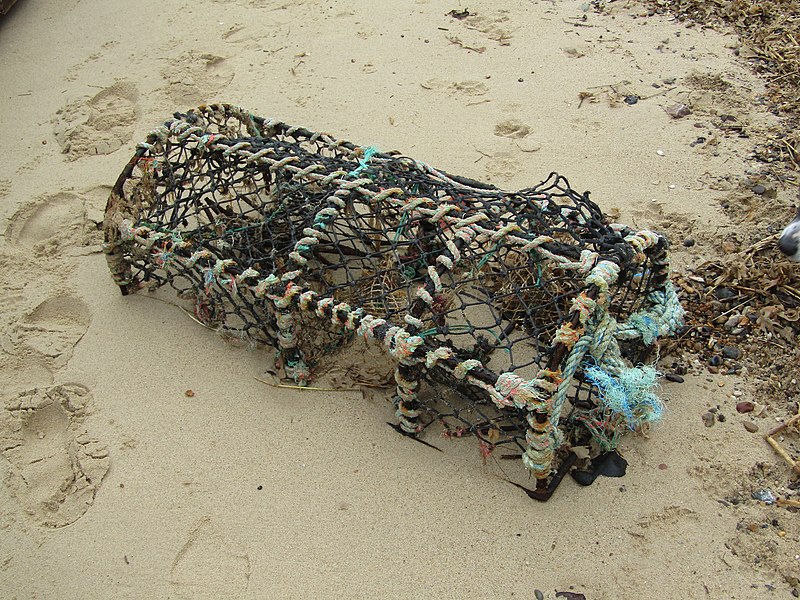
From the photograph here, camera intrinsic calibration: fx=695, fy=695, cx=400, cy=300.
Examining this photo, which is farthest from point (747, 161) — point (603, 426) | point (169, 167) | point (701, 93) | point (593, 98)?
point (169, 167)

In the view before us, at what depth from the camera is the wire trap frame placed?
1.86m

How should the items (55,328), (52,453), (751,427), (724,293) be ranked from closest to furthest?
(751,427) → (52,453) → (724,293) → (55,328)

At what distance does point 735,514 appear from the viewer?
6.28ft

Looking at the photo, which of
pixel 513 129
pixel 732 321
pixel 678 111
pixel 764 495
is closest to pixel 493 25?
pixel 513 129

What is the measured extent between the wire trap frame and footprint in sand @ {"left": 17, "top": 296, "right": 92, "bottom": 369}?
0.72ft

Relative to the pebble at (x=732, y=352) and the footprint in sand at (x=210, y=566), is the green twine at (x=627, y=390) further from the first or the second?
the footprint in sand at (x=210, y=566)

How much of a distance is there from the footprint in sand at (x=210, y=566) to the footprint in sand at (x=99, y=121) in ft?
7.08

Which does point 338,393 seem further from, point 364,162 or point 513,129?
point 513,129

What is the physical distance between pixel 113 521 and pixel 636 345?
1680mm

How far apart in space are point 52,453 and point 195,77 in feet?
7.59

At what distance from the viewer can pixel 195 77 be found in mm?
3797

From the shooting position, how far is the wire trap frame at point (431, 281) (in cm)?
186

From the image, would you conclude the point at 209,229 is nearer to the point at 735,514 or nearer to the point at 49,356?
the point at 49,356

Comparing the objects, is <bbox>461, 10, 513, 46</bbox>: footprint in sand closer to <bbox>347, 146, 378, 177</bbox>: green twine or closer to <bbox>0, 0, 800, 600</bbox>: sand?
<bbox>0, 0, 800, 600</bbox>: sand
